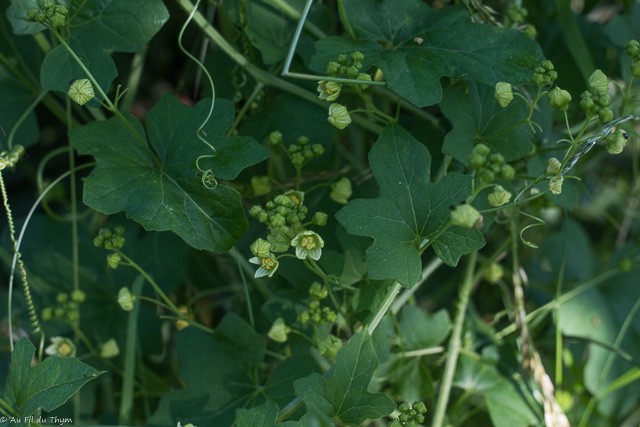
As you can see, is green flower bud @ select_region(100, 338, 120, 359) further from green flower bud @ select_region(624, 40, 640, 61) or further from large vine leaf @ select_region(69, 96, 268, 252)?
green flower bud @ select_region(624, 40, 640, 61)

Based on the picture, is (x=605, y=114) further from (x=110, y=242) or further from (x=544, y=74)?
(x=110, y=242)

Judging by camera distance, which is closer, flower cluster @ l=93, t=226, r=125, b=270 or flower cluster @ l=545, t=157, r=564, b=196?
flower cluster @ l=545, t=157, r=564, b=196

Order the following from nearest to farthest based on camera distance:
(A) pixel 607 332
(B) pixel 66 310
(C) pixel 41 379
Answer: (C) pixel 41 379
(B) pixel 66 310
(A) pixel 607 332

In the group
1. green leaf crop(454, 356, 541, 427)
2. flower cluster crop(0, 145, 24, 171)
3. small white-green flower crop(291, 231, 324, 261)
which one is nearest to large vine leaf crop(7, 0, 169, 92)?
flower cluster crop(0, 145, 24, 171)

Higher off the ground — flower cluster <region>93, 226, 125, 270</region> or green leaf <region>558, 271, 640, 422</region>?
flower cluster <region>93, 226, 125, 270</region>

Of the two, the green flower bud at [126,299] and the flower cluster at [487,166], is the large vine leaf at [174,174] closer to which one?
the green flower bud at [126,299]

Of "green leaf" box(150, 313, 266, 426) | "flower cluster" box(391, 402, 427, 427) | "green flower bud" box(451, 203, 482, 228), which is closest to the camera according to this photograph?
"green flower bud" box(451, 203, 482, 228)

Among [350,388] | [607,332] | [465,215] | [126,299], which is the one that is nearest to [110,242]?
[126,299]
